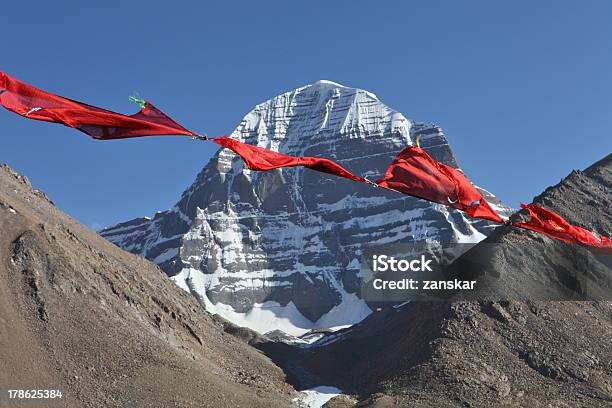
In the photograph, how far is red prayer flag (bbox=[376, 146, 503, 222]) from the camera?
2745 centimetres

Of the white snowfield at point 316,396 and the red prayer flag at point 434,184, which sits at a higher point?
the white snowfield at point 316,396

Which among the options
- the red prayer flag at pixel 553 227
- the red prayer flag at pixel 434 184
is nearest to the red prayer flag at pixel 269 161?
the red prayer flag at pixel 434 184

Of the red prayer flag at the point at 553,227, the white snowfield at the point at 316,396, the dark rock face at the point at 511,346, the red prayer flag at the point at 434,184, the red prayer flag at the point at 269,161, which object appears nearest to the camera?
the red prayer flag at the point at 269,161

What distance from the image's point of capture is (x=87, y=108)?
78.2 feet

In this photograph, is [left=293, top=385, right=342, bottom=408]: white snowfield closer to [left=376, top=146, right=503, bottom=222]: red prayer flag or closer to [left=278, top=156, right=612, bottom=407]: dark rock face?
[left=278, top=156, right=612, bottom=407]: dark rock face

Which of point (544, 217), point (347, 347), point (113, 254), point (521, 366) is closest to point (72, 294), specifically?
point (113, 254)

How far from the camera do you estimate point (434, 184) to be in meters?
27.6

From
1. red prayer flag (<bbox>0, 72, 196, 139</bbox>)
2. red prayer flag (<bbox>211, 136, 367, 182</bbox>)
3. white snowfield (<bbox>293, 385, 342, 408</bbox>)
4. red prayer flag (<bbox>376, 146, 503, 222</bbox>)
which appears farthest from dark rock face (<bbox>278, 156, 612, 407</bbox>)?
red prayer flag (<bbox>0, 72, 196, 139</bbox>)

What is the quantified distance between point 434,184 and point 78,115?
36.1 ft

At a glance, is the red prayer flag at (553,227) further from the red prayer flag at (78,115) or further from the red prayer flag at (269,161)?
the red prayer flag at (78,115)

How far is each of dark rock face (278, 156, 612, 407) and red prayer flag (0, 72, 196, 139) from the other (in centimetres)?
7409

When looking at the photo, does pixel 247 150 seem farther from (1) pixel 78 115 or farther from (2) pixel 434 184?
(2) pixel 434 184

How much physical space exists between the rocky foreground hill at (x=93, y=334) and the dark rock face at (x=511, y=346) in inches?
602

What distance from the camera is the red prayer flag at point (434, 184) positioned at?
27453mm
